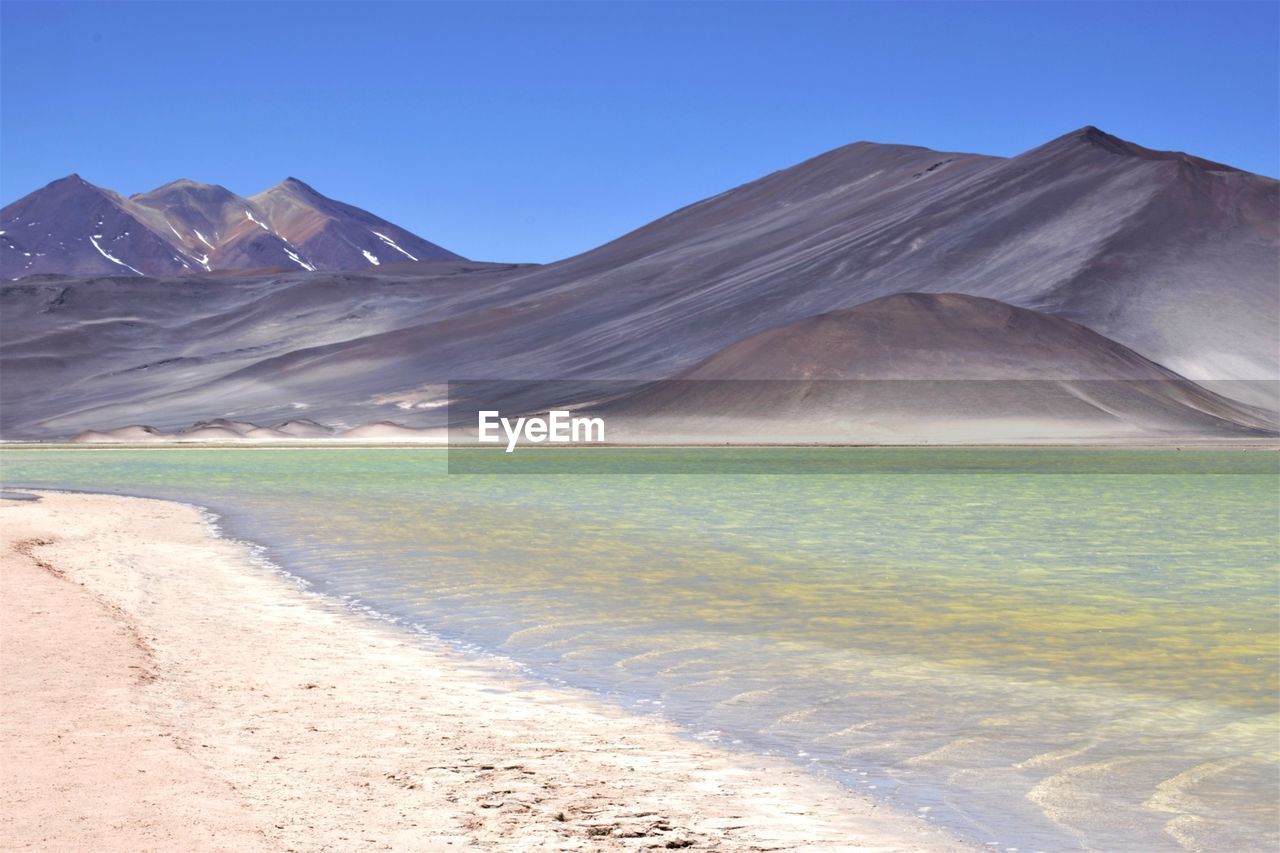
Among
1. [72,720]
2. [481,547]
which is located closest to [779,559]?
[481,547]

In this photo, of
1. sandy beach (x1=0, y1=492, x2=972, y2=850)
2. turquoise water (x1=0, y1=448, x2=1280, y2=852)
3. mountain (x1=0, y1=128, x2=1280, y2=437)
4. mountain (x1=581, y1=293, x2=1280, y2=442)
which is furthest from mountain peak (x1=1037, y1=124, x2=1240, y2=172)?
sandy beach (x1=0, y1=492, x2=972, y2=850)

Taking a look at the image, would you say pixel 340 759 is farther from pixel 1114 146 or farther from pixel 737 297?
pixel 1114 146

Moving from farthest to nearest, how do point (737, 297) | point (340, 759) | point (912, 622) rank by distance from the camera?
1. point (737, 297)
2. point (912, 622)
3. point (340, 759)

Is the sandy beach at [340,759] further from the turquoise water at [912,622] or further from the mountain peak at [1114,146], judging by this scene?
the mountain peak at [1114,146]

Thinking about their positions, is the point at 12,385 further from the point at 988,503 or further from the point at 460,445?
the point at 988,503

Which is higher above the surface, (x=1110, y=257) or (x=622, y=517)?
(x=1110, y=257)

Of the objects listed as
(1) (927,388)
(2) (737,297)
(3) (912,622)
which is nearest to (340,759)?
(3) (912,622)
